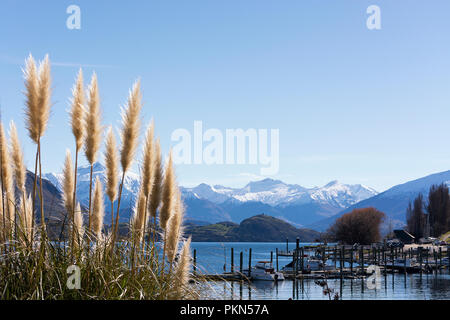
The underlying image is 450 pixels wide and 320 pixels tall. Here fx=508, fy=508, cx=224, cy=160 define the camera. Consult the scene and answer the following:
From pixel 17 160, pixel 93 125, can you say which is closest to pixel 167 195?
pixel 93 125

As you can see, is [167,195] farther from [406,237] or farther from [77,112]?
[406,237]

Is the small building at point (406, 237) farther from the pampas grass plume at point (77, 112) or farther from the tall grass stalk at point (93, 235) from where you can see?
the pampas grass plume at point (77, 112)

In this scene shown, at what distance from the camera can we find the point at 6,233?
5.82 m

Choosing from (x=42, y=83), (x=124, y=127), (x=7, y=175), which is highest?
(x=42, y=83)

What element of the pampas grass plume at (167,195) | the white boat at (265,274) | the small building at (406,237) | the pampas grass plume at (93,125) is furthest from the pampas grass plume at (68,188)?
the small building at (406,237)

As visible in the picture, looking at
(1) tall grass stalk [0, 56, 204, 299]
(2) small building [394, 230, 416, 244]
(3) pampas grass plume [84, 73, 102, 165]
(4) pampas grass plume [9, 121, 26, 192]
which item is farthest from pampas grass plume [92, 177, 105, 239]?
(2) small building [394, 230, 416, 244]

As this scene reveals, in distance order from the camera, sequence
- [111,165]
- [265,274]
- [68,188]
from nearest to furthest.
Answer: [111,165]
[68,188]
[265,274]

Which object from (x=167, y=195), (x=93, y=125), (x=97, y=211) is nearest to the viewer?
(x=93, y=125)

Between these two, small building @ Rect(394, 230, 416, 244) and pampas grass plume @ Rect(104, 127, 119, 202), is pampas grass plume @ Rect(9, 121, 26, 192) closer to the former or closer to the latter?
pampas grass plume @ Rect(104, 127, 119, 202)
